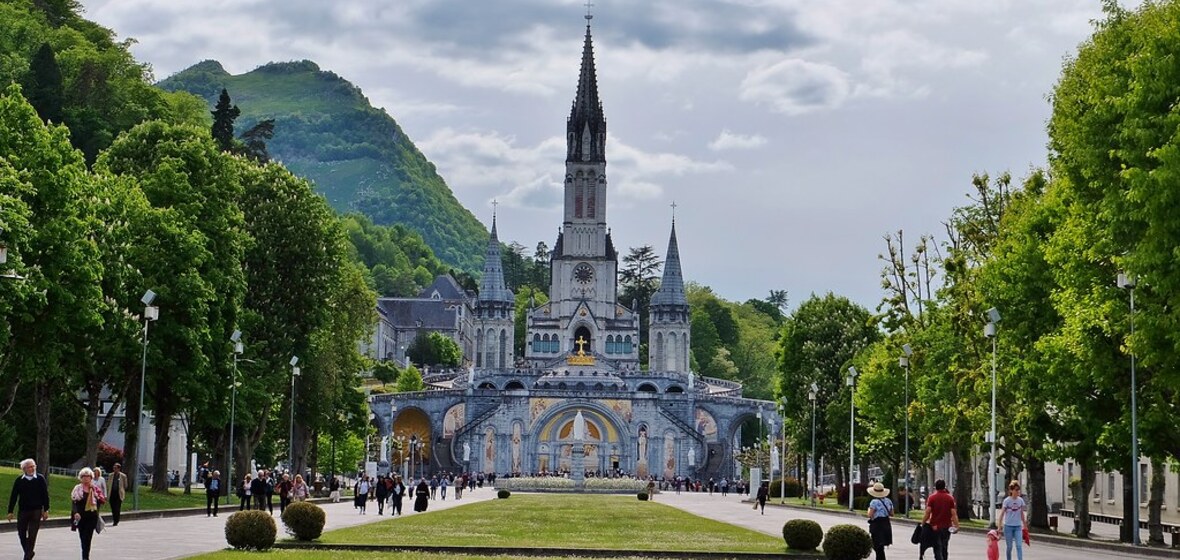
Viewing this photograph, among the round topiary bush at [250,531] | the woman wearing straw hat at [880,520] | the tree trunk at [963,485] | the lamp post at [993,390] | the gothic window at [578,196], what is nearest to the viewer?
the woman wearing straw hat at [880,520]

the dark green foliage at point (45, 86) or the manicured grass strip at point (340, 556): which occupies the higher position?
the dark green foliage at point (45, 86)

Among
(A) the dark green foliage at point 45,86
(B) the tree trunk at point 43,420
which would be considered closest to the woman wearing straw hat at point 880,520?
(B) the tree trunk at point 43,420

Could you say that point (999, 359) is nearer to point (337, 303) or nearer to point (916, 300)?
point (916, 300)

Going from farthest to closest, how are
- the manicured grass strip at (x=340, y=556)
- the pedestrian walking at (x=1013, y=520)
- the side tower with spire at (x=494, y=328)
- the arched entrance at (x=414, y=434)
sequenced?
1. the side tower with spire at (x=494, y=328)
2. the arched entrance at (x=414, y=434)
3. the pedestrian walking at (x=1013, y=520)
4. the manicured grass strip at (x=340, y=556)

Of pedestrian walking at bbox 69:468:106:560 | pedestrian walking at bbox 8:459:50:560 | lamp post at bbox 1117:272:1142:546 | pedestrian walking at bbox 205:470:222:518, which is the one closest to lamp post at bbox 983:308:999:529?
lamp post at bbox 1117:272:1142:546

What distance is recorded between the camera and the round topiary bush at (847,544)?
29.1 m

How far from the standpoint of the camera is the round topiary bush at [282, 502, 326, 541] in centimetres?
3338

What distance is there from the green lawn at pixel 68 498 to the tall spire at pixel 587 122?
435ft

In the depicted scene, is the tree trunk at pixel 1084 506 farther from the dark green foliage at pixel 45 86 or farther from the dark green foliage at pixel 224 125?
the dark green foliage at pixel 224 125

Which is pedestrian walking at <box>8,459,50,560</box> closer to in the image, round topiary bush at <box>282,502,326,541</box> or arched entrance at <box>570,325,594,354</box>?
round topiary bush at <box>282,502,326,541</box>

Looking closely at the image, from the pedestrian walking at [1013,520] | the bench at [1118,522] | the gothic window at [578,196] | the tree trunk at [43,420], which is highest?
the gothic window at [578,196]

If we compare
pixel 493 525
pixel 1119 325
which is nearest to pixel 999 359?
pixel 1119 325

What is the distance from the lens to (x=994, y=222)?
55.8 metres

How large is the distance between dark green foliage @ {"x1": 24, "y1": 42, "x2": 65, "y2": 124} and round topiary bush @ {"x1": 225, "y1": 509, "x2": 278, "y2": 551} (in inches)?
2746
